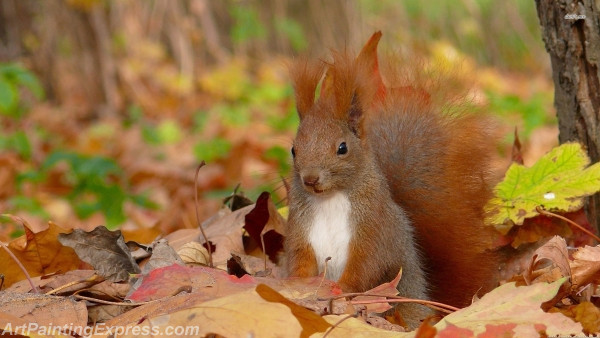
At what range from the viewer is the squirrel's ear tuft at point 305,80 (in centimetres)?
197

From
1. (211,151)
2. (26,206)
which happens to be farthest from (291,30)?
(26,206)

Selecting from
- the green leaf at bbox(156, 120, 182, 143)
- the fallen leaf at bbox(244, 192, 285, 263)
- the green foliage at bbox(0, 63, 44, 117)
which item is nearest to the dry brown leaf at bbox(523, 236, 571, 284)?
the fallen leaf at bbox(244, 192, 285, 263)

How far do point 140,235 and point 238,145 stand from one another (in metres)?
3.16

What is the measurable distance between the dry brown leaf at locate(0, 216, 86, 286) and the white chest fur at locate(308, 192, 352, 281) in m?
0.62

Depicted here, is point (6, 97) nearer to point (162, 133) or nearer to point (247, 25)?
point (162, 133)

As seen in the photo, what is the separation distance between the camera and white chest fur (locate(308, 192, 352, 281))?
1.89 m

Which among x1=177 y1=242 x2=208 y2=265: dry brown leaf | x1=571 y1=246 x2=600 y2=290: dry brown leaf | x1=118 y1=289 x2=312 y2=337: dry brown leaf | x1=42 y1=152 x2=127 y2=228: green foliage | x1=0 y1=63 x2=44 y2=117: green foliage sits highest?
x1=0 y1=63 x2=44 y2=117: green foliage

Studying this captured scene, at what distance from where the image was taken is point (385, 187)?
1964 mm

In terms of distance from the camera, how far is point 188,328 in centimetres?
133

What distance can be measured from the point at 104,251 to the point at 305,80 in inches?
25.1

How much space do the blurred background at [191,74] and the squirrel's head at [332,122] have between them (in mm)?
2521

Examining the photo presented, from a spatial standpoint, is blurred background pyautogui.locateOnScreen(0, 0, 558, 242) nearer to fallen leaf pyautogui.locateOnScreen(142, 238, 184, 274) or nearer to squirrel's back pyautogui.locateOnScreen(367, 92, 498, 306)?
squirrel's back pyautogui.locateOnScreen(367, 92, 498, 306)

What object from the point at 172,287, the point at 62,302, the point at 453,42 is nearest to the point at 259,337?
the point at 172,287

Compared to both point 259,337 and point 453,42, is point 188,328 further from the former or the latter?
point 453,42
